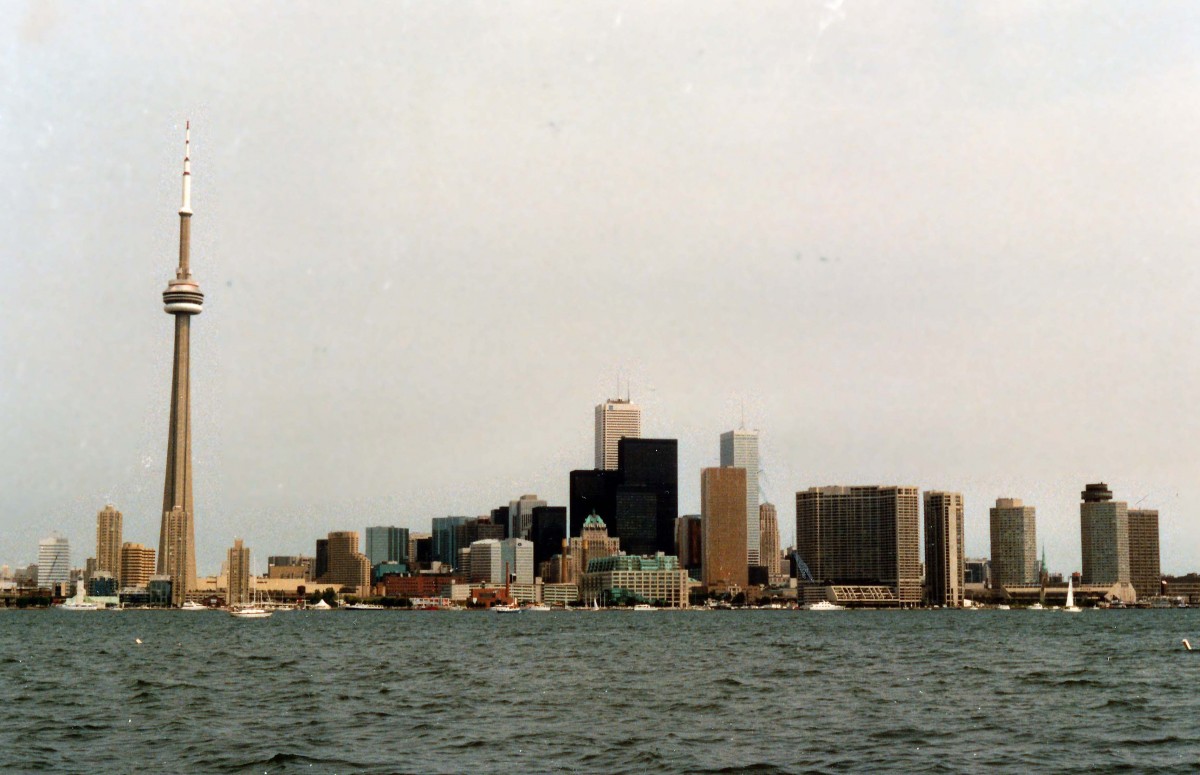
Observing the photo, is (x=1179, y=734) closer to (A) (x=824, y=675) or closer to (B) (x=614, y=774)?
(B) (x=614, y=774)

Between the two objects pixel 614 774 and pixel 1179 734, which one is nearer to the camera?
pixel 614 774

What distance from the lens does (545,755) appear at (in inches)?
1694

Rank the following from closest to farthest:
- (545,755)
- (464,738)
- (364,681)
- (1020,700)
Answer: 1. (545,755)
2. (464,738)
3. (1020,700)
4. (364,681)

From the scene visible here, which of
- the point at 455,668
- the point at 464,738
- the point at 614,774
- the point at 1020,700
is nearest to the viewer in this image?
the point at 614,774

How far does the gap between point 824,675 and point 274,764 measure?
132 ft

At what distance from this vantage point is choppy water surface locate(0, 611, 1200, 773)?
42.6 meters

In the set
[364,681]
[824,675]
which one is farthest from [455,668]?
[824,675]

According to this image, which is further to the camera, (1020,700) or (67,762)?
(1020,700)

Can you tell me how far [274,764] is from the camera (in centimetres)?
4162

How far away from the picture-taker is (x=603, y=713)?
2159 inches

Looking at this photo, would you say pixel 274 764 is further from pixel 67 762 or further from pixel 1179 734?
pixel 1179 734

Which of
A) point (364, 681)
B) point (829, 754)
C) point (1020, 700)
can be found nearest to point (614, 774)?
point (829, 754)

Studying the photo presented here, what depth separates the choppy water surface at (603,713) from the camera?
140 feet

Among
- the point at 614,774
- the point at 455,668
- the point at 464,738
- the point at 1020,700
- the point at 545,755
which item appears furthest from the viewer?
the point at 455,668
